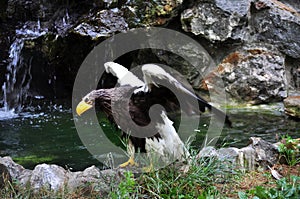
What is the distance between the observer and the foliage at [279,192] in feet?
8.27

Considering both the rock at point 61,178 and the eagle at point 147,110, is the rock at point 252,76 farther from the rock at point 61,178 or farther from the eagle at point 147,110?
the rock at point 61,178

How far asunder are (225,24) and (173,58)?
127 cm

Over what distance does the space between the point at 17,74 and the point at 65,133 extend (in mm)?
3300

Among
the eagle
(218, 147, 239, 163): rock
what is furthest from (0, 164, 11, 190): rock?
(218, 147, 239, 163): rock

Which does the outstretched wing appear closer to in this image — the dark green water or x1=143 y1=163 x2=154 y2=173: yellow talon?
x1=143 y1=163 x2=154 y2=173: yellow talon

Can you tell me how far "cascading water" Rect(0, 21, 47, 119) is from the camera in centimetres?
837

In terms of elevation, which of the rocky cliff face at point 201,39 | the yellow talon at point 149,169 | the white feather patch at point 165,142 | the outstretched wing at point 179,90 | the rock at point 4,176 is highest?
the rocky cliff face at point 201,39

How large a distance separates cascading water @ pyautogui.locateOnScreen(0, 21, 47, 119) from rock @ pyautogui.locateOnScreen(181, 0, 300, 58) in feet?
11.6

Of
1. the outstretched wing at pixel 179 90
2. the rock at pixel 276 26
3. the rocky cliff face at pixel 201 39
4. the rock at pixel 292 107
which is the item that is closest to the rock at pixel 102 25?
the rocky cliff face at pixel 201 39

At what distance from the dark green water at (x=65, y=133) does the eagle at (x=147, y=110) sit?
0.94 m

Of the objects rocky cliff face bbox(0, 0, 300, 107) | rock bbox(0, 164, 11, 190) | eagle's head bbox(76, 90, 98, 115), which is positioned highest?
rocky cliff face bbox(0, 0, 300, 107)

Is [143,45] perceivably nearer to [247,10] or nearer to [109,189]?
[247,10]

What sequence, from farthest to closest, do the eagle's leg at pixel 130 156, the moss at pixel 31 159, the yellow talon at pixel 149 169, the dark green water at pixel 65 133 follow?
the dark green water at pixel 65 133 < the moss at pixel 31 159 < the eagle's leg at pixel 130 156 < the yellow talon at pixel 149 169

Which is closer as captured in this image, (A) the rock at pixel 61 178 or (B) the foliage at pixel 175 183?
(B) the foliage at pixel 175 183
